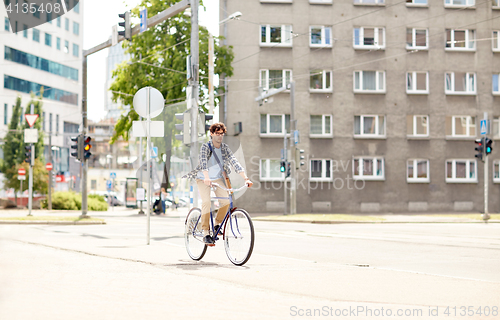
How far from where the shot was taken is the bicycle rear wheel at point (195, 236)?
8.77m

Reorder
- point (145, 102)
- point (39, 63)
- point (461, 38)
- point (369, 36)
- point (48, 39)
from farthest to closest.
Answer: point (48, 39) < point (39, 63) < point (461, 38) < point (369, 36) < point (145, 102)

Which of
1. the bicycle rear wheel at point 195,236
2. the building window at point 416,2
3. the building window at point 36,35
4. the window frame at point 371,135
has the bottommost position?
the bicycle rear wheel at point 195,236

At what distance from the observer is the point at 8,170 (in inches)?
1709

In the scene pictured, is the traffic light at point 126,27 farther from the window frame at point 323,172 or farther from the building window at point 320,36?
the building window at point 320,36

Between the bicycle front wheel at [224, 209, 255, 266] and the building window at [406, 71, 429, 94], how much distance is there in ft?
107

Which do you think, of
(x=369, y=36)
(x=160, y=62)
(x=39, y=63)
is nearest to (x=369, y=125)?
(x=369, y=36)

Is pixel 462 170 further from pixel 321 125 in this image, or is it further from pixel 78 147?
pixel 78 147

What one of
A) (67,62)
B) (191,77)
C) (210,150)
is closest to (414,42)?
(191,77)

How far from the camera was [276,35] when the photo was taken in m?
38.0

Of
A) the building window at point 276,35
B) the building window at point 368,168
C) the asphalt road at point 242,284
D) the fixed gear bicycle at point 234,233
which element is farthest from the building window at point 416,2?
the fixed gear bicycle at point 234,233

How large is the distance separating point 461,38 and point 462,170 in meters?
8.51

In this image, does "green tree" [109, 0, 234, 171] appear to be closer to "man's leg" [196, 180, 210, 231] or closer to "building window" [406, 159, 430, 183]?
Result: "building window" [406, 159, 430, 183]

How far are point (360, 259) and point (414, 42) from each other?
3181 cm

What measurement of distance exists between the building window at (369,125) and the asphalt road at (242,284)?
27901 mm
